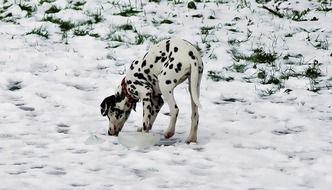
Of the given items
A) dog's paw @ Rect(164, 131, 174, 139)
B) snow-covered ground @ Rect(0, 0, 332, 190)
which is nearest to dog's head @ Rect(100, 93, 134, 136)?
snow-covered ground @ Rect(0, 0, 332, 190)

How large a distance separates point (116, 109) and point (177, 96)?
180 centimetres

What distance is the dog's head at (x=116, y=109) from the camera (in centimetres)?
746

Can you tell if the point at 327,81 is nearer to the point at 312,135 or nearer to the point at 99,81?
the point at 312,135

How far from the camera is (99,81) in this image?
381 inches

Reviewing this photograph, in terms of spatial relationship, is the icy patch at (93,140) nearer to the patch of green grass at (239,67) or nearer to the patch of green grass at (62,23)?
the patch of green grass at (239,67)

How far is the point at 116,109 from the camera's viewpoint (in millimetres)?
7488

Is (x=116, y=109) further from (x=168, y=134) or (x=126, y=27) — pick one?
(x=126, y=27)

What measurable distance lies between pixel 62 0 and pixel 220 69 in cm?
519

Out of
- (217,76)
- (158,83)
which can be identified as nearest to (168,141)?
(158,83)

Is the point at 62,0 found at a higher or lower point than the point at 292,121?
higher

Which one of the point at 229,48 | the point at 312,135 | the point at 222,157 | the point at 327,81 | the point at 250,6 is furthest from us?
the point at 250,6

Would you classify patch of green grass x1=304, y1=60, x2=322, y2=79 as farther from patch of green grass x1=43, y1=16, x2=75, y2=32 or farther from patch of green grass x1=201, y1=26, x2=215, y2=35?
patch of green grass x1=43, y1=16, x2=75, y2=32

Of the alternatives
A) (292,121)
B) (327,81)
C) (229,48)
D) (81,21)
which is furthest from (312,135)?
(81,21)

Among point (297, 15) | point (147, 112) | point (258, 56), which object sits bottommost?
point (147, 112)
